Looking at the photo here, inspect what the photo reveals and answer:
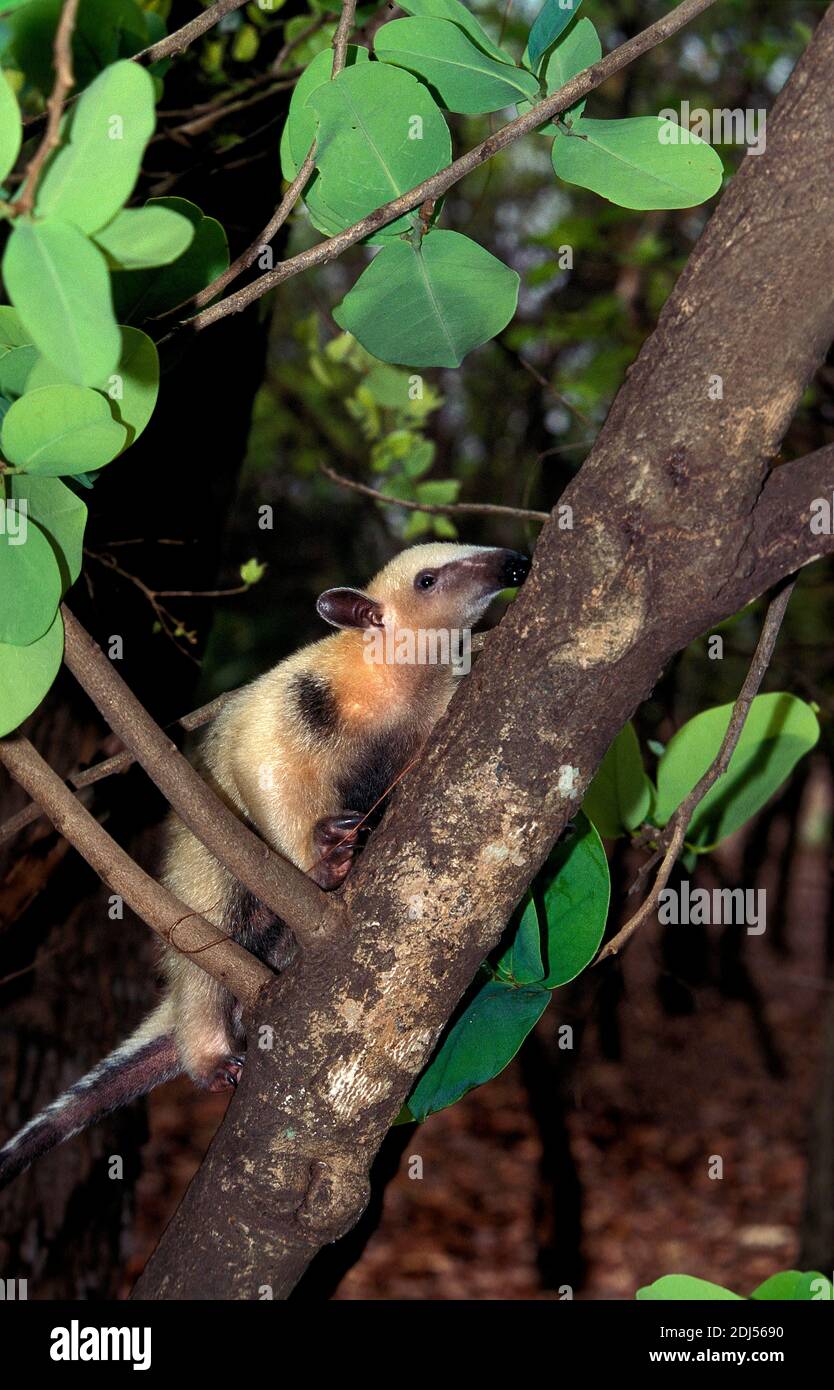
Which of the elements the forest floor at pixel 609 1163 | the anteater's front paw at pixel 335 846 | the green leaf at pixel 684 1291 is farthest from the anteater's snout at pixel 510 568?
the forest floor at pixel 609 1163

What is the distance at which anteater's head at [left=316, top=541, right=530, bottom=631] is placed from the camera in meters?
2.62

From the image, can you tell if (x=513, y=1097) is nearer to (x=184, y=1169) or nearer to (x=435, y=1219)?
(x=435, y=1219)

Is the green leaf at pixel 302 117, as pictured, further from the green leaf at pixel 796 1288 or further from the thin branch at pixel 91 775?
the green leaf at pixel 796 1288

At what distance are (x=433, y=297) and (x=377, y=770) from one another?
122cm

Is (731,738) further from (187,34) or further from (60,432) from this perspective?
(187,34)

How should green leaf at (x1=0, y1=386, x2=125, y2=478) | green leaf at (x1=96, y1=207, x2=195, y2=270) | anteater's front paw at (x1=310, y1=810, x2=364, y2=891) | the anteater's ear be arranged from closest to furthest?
1. green leaf at (x1=96, y1=207, x2=195, y2=270)
2. green leaf at (x1=0, y1=386, x2=125, y2=478)
3. anteater's front paw at (x1=310, y1=810, x2=364, y2=891)
4. the anteater's ear

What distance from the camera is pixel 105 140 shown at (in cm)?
105

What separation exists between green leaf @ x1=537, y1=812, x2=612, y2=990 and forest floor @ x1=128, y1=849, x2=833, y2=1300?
2367 millimetres

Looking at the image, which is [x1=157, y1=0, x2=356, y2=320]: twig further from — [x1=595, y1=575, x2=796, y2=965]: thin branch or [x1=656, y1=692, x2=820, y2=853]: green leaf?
[x1=656, y1=692, x2=820, y2=853]: green leaf

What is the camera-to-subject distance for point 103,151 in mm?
1049

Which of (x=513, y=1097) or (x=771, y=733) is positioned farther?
(x=513, y=1097)

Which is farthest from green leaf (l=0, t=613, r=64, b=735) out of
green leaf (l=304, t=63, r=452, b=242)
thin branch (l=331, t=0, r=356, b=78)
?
thin branch (l=331, t=0, r=356, b=78)
